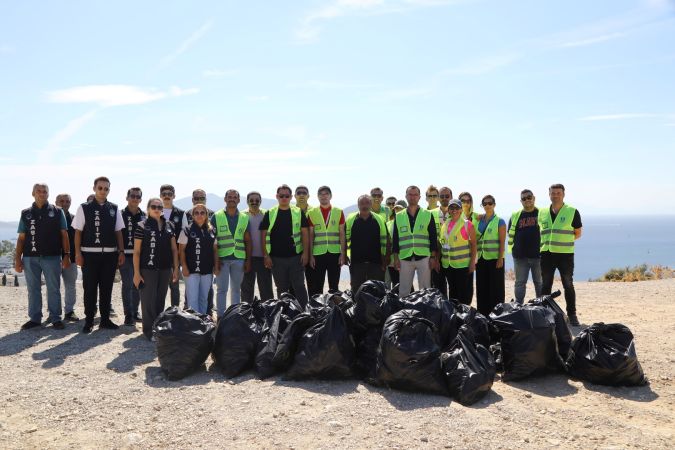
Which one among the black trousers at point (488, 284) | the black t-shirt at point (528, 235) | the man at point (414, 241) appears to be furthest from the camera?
the black t-shirt at point (528, 235)

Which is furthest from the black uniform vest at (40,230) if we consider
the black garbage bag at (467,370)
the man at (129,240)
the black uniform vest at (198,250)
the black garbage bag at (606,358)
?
the black garbage bag at (606,358)

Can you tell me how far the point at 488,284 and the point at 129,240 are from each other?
16.5 feet

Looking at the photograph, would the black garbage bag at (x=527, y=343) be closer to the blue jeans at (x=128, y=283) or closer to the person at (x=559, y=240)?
the person at (x=559, y=240)

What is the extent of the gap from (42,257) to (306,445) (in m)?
5.33

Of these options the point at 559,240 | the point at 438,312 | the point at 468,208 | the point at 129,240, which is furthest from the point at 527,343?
the point at 129,240

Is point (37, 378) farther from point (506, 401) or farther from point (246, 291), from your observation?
point (506, 401)

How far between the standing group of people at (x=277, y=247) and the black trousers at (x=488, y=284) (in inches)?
0.6

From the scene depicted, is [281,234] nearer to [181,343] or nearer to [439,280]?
[439,280]

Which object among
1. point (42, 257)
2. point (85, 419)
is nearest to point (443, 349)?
point (85, 419)

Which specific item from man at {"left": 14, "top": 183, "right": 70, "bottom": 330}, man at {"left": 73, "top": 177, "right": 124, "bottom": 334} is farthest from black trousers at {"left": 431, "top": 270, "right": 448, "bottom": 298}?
man at {"left": 14, "top": 183, "right": 70, "bottom": 330}

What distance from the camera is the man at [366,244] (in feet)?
24.4

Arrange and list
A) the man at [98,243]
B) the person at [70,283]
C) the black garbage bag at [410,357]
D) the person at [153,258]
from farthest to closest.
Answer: the person at [70,283] → the man at [98,243] → the person at [153,258] → the black garbage bag at [410,357]

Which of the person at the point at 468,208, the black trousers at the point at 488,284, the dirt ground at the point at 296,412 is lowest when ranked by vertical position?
the dirt ground at the point at 296,412

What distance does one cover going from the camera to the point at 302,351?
514 cm
